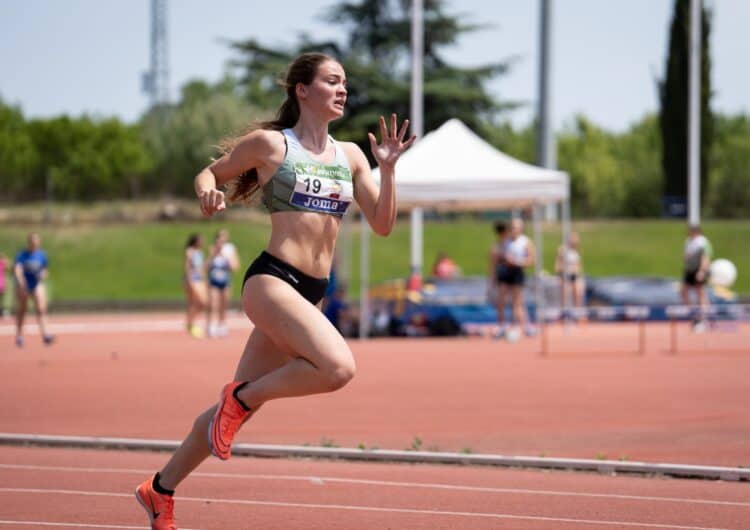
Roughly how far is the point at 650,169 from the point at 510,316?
4663cm

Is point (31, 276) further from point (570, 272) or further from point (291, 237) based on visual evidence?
point (291, 237)

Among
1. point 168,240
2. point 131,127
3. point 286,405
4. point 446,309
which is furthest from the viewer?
point 131,127

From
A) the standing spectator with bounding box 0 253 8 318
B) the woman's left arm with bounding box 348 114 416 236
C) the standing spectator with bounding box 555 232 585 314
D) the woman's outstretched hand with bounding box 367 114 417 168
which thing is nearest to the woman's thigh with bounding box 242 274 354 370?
the woman's left arm with bounding box 348 114 416 236

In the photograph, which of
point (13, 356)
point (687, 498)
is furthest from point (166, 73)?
point (687, 498)

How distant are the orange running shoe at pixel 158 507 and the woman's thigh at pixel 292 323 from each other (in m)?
0.84

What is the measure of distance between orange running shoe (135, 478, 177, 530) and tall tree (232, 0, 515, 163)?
44.7 m

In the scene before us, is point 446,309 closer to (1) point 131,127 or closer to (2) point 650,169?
(1) point 131,127

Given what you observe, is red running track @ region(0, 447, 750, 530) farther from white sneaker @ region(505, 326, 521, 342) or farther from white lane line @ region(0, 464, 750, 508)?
white sneaker @ region(505, 326, 521, 342)

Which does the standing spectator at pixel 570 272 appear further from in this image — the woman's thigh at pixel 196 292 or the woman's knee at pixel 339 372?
the woman's knee at pixel 339 372

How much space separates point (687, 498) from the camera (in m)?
7.30

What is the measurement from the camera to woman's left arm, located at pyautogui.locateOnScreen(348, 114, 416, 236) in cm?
592

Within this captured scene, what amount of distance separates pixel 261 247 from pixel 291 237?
40.0m

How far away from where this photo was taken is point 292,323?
17.9 ft

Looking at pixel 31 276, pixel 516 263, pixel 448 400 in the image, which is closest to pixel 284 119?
pixel 448 400
